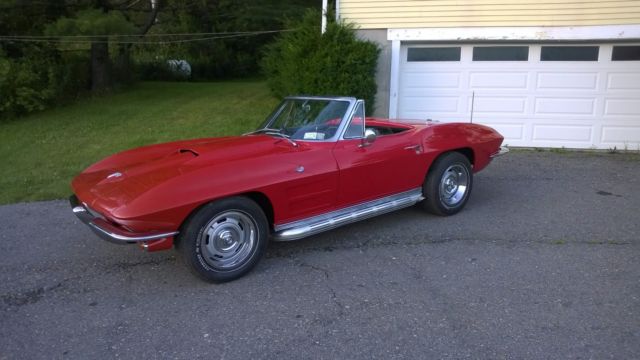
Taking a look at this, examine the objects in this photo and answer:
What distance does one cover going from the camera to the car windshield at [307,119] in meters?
4.88

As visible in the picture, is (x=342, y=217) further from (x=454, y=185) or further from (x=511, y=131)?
(x=511, y=131)

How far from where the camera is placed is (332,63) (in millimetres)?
9859

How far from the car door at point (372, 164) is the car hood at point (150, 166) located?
24.3 inches

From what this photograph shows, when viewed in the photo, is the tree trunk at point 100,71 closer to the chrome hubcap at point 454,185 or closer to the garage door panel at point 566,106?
the garage door panel at point 566,106

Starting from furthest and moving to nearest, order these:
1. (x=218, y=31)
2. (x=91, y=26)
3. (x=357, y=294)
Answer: (x=218, y=31) < (x=91, y=26) < (x=357, y=294)

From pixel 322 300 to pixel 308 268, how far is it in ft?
2.02

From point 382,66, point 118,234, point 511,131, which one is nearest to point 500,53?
point 511,131

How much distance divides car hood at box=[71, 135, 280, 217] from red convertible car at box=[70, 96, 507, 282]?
0.01 metres

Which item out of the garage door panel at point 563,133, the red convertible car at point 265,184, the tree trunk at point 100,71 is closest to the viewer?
the red convertible car at point 265,184

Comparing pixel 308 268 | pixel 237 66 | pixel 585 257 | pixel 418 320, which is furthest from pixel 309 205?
pixel 237 66

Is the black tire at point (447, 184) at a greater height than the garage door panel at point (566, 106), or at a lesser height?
lesser

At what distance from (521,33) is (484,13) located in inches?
31.2

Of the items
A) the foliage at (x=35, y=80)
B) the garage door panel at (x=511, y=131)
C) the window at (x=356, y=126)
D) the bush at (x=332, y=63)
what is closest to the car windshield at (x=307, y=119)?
the window at (x=356, y=126)

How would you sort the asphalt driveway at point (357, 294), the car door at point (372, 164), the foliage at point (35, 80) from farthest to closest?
the foliage at point (35, 80) < the car door at point (372, 164) < the asphalt driveway at point (357, 294)
